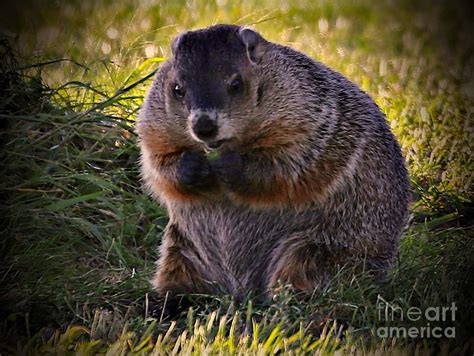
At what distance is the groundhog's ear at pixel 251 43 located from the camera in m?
5.84

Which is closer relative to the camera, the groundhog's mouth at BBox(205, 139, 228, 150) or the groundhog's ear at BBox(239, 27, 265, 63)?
the groundhog's mouth at BBox(205, 139, 228, 150)

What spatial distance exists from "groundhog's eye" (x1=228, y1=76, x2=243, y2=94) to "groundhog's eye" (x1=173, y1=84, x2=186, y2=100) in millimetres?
260

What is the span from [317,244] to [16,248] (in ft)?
5.68

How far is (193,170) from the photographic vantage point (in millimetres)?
5867

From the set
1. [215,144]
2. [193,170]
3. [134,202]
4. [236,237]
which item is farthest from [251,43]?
[134,202]

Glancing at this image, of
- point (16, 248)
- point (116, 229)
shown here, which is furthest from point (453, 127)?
point (16, 248)

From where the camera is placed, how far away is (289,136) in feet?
19.4

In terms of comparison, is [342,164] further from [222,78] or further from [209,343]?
[209,343]

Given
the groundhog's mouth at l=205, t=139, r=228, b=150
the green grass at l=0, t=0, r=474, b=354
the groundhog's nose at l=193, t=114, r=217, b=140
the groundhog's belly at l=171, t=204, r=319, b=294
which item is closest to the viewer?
the green grass at l=0, t=0, r=474, b=354

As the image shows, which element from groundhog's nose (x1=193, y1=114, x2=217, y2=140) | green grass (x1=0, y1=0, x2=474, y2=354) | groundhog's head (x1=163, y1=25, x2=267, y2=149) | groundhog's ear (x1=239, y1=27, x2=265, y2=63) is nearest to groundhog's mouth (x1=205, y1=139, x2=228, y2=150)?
groundhog's head (x1=163, y1=25, x2=267, y2=149)

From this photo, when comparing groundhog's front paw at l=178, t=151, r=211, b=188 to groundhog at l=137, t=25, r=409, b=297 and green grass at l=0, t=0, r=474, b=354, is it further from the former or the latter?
green grass at l=0, t=0, r=474, b=354

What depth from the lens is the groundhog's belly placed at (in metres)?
6.05

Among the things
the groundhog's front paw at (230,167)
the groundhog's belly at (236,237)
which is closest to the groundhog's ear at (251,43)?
the groundhog's front paw at (230,167)

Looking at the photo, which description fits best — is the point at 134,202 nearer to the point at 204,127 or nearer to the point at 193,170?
the point at 193,170
